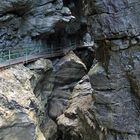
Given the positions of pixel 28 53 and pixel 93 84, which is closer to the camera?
pixel 93 84

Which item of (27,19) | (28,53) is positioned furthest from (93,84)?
(27,19)

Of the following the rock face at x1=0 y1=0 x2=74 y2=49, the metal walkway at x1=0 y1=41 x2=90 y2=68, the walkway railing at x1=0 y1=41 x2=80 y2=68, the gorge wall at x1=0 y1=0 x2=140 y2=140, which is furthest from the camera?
the rock face at x1=0 y1=0 x2=74 y2=49

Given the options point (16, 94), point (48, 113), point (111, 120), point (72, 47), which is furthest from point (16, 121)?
point (72, 47)

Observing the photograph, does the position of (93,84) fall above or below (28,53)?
below

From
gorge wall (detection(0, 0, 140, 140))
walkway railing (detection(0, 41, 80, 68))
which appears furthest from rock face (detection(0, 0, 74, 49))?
walkway railing (detection(0, 41, 80, 68))

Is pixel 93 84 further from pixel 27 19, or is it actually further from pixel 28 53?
pixel 27 19

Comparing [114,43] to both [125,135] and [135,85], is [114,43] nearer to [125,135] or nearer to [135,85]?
[135,85]

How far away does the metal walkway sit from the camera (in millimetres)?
22041

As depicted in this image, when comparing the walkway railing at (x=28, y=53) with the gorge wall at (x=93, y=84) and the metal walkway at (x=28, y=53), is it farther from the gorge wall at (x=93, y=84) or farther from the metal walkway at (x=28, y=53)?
the gorge wall at (x=93, y=84)

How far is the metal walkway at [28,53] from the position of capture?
22041mm

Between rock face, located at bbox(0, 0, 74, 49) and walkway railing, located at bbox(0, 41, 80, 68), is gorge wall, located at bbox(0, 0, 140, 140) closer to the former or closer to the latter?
rock face, located at bbox(0, 0, 74, 49)

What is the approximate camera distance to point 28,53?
2502cm

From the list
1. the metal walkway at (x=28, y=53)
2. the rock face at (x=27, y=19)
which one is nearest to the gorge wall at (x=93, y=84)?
the rock face at (x=27, y=19)

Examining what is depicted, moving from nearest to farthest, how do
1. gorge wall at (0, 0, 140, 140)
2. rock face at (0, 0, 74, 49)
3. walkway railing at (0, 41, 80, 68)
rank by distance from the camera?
gorge wall at (0, 0, 140, 140) → walkway railing at (0, 41, 80, 68) → rock face at (0, 0, 74, 49)
